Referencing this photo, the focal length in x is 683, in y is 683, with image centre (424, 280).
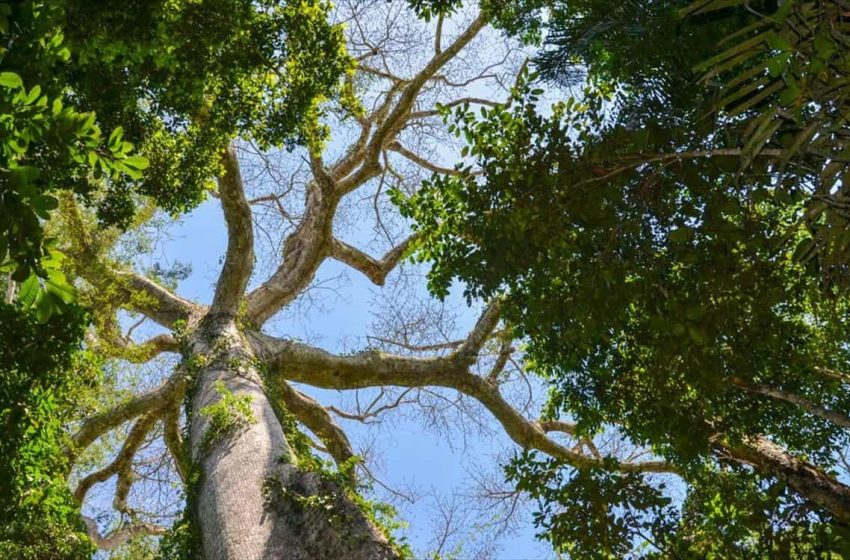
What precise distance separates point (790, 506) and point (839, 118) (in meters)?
2.55

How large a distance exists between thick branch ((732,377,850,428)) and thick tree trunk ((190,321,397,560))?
2289 millimetres

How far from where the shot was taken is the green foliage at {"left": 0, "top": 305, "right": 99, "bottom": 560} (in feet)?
13.1

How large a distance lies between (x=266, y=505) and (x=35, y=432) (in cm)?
152

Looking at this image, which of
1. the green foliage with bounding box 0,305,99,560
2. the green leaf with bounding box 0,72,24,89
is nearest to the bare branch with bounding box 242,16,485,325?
the green foliage with bounding box 0,305,99,560

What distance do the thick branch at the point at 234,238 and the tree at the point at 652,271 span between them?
3377 millimetres

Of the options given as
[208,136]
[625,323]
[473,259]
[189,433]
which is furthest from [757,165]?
[189,433]

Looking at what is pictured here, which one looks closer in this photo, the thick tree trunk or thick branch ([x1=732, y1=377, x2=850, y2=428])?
thick branch ([x1=732, y1=377, x2=850, y2=428])

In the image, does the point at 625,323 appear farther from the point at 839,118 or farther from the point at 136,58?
the point at 136,58

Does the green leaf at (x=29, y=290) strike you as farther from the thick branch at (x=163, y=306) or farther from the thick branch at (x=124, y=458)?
the thick branch at (x=163, y=306)

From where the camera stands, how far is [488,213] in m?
4.21

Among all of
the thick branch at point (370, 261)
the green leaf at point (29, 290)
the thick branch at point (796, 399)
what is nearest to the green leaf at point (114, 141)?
the green leaf at point (29, 290)

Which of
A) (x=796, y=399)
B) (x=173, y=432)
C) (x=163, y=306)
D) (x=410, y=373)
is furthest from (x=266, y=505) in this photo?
(x=163, y=306)

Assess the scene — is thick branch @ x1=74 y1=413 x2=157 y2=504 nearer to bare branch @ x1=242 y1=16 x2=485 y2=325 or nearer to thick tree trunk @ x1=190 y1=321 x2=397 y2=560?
bare branch @ x1=242 y1=16 x2=485 y2=325

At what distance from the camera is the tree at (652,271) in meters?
3.65
